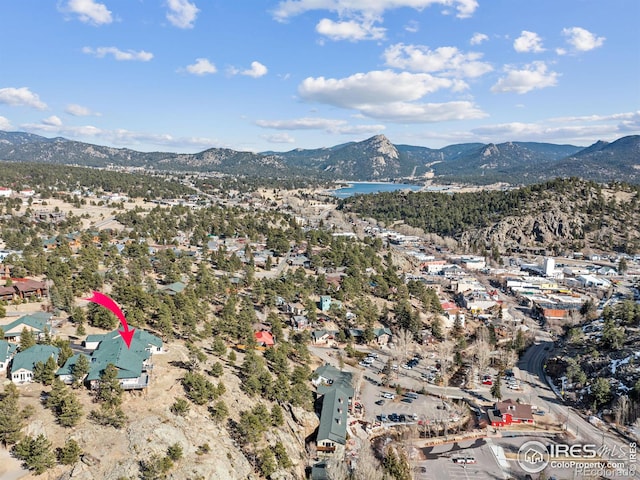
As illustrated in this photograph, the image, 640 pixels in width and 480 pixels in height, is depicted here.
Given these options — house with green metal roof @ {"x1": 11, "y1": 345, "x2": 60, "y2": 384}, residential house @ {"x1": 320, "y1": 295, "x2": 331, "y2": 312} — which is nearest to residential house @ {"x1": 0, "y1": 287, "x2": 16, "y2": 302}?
house with green metal roof @ {"x1": 11, "y1": 345, "x2": 60, "y2": 384}

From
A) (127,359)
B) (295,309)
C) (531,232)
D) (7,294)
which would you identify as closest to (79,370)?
(127,359)

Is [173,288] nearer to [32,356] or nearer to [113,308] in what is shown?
[113,308]

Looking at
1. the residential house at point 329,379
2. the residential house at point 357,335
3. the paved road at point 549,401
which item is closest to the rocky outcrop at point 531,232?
the paved road at point 549,401

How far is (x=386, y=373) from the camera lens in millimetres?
38406

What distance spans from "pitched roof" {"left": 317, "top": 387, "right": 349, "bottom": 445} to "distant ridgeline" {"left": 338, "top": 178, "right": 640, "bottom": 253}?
7440 cm

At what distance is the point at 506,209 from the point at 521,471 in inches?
3768

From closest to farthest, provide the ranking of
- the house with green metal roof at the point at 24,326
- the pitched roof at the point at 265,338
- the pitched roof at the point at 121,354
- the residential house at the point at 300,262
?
the pitched roof at the point at 121,354 < the house with green metal roof at the point at 24,326 < the pitched roof at the point at 265,338 < the residential house at the point at 300,262

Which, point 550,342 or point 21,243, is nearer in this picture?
point 550,342

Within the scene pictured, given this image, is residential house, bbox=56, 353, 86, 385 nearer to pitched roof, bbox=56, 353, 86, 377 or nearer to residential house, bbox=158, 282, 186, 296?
pitched roof, bbox=56, 353, 86, 377

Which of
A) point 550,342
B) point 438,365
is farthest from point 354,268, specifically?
point 550,342

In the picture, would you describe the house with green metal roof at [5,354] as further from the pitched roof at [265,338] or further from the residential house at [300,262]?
the residential house at [300,262]

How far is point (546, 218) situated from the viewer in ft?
340

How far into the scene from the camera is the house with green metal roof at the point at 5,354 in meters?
26.1

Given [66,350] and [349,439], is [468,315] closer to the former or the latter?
[349,439]
